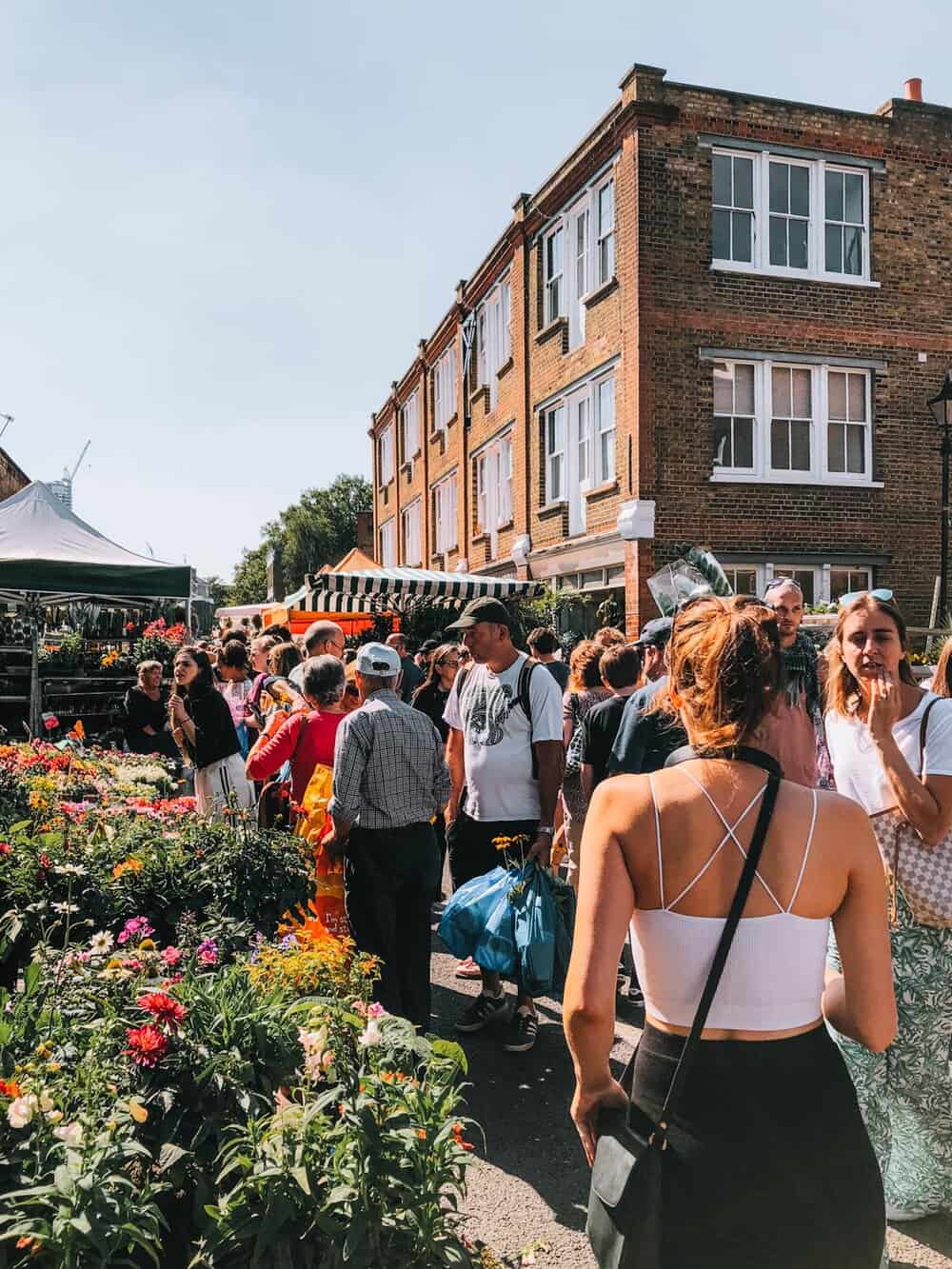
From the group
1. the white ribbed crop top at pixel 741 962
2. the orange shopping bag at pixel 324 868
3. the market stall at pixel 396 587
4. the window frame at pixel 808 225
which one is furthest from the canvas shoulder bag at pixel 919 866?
the window frame at pixel 808 225

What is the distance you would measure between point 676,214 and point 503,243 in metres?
6.26

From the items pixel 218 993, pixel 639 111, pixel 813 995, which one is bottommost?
pixel 218 993

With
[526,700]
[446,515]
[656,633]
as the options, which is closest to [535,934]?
[526,700]

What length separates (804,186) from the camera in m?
15.7

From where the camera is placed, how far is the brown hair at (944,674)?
4.12 meters

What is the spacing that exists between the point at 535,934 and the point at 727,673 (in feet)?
9.49

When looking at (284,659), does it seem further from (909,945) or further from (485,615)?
(909,945)

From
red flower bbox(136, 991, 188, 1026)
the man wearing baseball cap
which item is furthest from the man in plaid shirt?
red flower bbox(136, 991, 188, 1026)

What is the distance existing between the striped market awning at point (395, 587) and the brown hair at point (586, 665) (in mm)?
9135

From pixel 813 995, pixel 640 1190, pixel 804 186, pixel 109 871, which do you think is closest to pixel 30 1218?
pixel 640 1190

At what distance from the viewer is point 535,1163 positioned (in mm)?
3805

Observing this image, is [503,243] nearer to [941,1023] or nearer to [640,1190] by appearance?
[941,1023]

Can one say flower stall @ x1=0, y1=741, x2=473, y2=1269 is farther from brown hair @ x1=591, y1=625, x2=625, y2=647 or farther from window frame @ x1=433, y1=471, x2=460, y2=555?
window frame @ x1=433, y1=471, x2=460, y2=555

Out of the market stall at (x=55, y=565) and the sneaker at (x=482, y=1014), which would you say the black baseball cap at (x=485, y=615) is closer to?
the sneaker at (x=482, y=1014)
